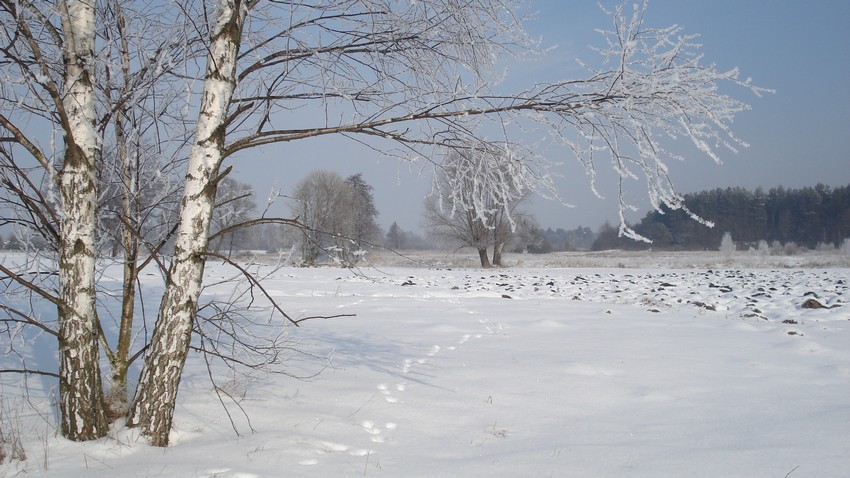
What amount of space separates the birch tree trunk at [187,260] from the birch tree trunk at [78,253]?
1.00 ft

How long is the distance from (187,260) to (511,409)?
2594 millimetres

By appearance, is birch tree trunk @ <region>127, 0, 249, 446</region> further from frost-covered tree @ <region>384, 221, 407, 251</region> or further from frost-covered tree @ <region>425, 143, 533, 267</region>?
frost-covered tree @ <region>384, 221, 407, 251</region>

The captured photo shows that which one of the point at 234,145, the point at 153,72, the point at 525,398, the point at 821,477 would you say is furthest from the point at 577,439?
the point at 153,72

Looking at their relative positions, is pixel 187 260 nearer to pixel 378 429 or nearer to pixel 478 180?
pixel 378 429

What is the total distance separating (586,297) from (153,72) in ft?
39.8

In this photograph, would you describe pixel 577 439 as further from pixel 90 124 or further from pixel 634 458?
pixel 90 124

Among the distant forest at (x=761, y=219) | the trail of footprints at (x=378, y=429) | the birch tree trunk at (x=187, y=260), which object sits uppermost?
the distant forest at (x=761, y=219)

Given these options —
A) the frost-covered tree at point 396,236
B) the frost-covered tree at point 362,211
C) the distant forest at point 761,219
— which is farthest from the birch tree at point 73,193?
the distant forest at point 761,219

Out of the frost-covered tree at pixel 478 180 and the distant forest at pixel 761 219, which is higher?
the distant forest at pixel 761 219

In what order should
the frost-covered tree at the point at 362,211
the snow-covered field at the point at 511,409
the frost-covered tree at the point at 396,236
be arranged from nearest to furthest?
the snow-covered field at the point at 511,409, the frost-covered tree at the point at 362,211, the frost-covered tree at the point at 396,236

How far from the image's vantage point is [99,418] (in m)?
3.24

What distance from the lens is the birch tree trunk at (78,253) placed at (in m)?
3.15

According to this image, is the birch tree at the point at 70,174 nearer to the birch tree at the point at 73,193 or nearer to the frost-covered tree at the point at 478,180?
the birch tree at the point at 73,193

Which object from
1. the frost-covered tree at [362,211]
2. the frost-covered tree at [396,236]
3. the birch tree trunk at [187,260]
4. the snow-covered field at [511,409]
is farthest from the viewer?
the frost-covered tree at [396,236]
